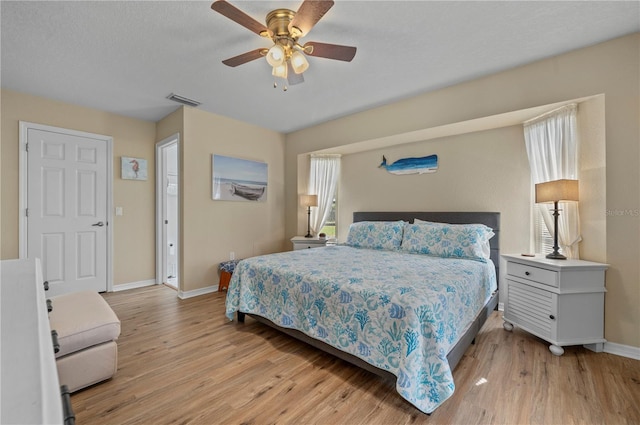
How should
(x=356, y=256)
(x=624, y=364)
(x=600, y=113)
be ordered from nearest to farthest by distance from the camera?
(x=624, y=364) < (x=600, y=113) < (x=356, y=256)

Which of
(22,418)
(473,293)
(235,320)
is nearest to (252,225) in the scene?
(235,320)

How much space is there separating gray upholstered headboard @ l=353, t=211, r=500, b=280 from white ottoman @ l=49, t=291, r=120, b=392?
309 centimetres

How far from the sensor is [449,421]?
146cm

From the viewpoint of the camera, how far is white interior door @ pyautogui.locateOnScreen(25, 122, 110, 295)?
3.19 metres

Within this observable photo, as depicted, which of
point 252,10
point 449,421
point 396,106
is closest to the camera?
point 449,421

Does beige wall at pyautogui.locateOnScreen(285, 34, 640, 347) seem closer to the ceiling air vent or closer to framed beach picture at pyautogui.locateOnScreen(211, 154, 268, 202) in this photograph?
framed beach picture at pyautogui.locateOnScreen(211, 154, 268, 202)

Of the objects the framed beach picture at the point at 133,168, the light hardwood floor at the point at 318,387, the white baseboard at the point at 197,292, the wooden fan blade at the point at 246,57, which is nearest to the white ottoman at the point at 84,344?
the light hardwood floor at the point at 318,387

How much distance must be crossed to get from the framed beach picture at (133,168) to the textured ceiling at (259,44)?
85 cm

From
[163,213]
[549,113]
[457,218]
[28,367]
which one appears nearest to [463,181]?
[457,218]

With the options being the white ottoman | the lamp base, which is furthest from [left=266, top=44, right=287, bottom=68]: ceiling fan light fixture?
the lamp base

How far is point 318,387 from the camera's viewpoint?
5.78ft

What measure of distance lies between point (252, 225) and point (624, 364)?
13.6 ft

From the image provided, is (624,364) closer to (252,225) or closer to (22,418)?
(22,418)

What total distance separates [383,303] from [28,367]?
1505 mm
